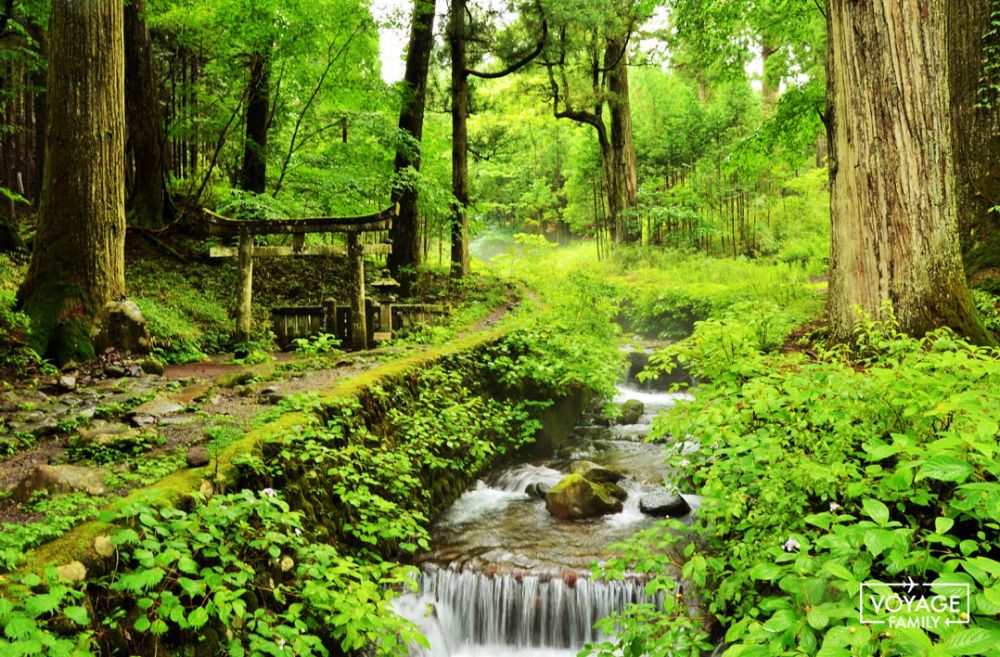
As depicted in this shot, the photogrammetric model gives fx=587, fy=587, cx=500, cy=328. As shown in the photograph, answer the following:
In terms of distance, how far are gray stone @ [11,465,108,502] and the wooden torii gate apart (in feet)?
21.5

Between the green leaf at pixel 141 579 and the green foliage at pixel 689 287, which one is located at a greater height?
the green foliage at pixel 689 287

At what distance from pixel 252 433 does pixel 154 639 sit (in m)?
1.78

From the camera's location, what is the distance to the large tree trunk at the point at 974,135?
8.02m

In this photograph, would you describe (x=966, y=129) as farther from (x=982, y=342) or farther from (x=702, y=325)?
(x=702, y=325)

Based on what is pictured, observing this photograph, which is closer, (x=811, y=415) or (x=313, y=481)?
(x=811, y=415)

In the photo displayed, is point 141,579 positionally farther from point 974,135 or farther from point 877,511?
point 974,135

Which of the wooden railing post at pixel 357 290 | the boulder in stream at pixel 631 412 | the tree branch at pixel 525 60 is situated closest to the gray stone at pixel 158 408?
the wooden railing post at pixel 357 290

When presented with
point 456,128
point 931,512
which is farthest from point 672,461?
point 456,128

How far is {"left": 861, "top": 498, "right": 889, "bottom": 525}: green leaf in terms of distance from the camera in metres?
2.18

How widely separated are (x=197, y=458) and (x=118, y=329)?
4.45 meters

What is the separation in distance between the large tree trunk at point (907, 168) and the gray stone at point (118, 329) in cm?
830

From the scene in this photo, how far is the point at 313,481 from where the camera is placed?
471cm

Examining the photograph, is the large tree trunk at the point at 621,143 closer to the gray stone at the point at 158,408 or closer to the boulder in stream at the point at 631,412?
the boulder in stream at the point at 631,412

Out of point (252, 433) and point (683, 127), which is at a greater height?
point (683, 127)
